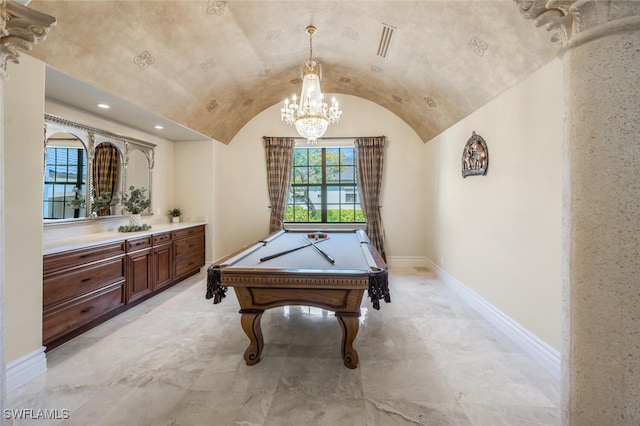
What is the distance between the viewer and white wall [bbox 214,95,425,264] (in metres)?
5.41

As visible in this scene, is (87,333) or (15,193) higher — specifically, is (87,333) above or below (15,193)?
below

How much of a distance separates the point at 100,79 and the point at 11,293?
2066mm

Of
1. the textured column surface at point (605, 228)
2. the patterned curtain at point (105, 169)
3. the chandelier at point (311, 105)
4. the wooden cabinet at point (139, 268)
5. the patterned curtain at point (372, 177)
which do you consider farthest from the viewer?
the patterned curtain at point (372, 177)

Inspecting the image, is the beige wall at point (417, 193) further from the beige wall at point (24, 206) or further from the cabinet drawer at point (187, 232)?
the cabinet drawer at point (187, 232)

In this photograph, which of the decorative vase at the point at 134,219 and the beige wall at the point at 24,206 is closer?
the beige wall at the point at 24,206

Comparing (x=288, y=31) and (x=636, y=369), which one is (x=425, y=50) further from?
(x=636, y=369)

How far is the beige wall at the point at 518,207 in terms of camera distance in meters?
2.15

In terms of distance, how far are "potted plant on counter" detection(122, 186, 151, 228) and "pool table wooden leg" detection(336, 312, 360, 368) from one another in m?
3.41

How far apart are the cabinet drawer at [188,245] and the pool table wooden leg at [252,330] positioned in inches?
103

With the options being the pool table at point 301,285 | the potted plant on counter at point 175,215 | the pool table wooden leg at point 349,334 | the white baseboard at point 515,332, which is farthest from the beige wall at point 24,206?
the white baseboard at point 515,332

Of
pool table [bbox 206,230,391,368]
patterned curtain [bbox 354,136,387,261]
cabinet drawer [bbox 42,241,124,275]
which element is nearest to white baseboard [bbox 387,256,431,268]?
patterned curtain [bbox 354,136,387,261]

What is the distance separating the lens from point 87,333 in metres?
2.75

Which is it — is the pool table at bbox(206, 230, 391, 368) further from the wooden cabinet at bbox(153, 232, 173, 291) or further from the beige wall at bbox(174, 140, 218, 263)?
the beige wall at bbox(174, 140, 218, 263)

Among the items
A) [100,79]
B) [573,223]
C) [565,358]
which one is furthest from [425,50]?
[100,79]
